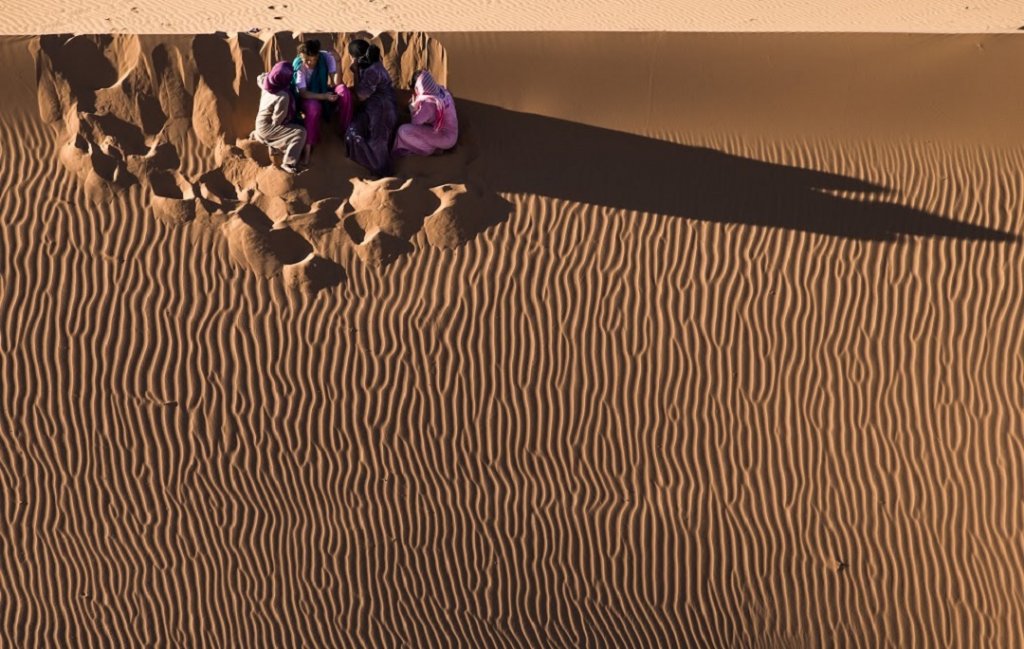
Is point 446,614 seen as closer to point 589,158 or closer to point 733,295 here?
point 733,295

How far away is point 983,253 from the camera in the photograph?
8086 mm

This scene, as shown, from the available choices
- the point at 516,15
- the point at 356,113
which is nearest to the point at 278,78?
the point at 356,113

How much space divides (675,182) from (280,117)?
A: 11.7 feet

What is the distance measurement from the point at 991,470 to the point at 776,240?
2.66 m

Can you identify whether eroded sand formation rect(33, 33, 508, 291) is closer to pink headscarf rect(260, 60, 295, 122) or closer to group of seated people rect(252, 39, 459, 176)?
group of seated people rect(252, 39, 459, 176)

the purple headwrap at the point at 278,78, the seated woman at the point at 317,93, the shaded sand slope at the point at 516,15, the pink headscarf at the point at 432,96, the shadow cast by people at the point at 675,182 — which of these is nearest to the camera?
the purple headwrap at the point at 278,78

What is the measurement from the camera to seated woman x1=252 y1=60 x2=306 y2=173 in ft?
25.1

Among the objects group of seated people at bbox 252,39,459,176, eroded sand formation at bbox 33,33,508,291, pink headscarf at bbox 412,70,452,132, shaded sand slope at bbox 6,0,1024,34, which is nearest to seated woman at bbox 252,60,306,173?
group of seated people at bbox 252,39,459,176

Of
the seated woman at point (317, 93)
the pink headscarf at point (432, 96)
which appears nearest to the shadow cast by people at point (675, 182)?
the pink headscarf at point (432, 96)

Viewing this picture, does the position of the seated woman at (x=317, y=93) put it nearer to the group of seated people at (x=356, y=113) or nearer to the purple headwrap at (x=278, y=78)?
the group of seated people at (x=356, y=113)

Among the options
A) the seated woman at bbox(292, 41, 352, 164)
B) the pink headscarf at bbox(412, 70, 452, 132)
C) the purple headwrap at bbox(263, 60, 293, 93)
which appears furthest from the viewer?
the pink headscarf at bbox(412, 70, 452, 132)

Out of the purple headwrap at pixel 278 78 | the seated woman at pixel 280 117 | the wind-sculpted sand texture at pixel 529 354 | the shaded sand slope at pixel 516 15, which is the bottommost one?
the wind-sculpted sand texture at pixel 529 354

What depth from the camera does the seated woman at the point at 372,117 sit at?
26.0ft

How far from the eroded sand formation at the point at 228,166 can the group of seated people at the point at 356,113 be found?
0.18 m
